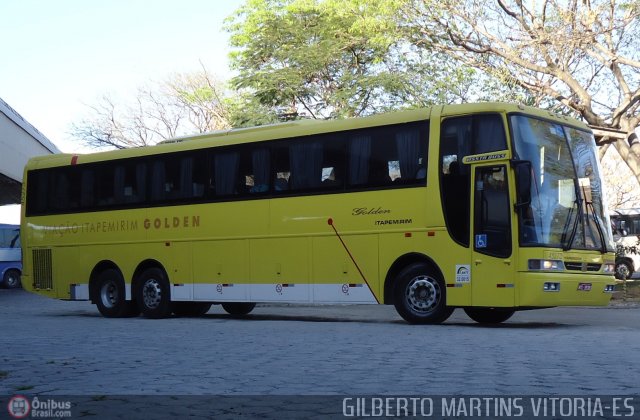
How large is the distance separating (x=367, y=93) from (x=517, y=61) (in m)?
8.94

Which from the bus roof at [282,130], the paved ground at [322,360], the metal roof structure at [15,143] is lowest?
the paved ground at [322,360]

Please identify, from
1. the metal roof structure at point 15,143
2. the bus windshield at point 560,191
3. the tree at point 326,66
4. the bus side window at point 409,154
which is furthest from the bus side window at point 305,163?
the metal roof structure at point 15,143

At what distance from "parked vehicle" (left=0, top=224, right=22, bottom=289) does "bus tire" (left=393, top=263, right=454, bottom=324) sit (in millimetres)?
31912

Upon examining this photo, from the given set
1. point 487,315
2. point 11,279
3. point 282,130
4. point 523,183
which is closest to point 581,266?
point 523,183

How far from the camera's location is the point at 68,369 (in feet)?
30.5

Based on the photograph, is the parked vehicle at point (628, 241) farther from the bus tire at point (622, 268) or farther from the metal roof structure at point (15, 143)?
the metal roof structure at point (15, 143)

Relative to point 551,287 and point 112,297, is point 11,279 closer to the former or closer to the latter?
point 112,297

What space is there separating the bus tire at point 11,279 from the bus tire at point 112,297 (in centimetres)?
2474

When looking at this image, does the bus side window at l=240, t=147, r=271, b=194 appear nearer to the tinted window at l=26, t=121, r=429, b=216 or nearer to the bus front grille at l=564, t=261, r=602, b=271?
the tinted window at l=26, t=121, r=429, b=216

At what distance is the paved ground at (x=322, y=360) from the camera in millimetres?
7891

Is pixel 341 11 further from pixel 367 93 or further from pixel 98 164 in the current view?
pixel 98 164

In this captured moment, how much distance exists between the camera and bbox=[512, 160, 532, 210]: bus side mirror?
49.4 feet

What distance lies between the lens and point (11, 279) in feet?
148

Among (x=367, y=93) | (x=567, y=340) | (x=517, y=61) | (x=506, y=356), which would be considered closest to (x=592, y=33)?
(x=517, y=61)
